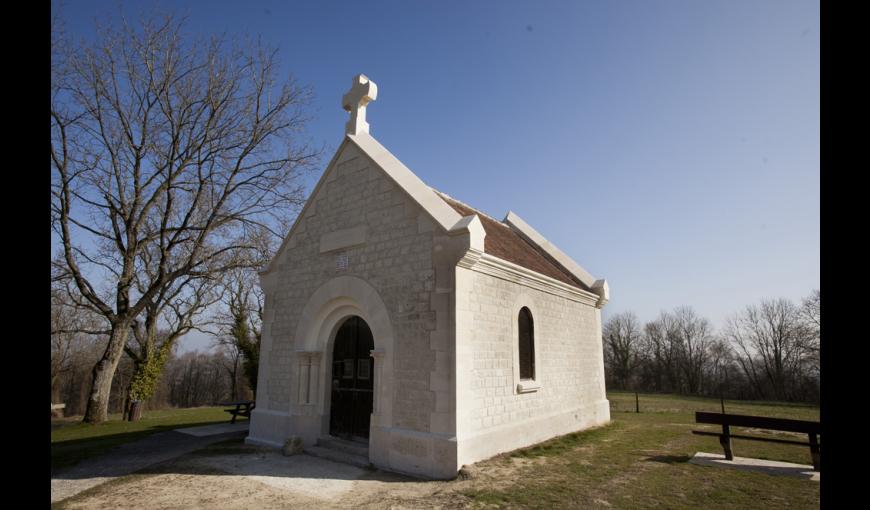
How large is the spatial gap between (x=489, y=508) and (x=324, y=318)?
230 inches

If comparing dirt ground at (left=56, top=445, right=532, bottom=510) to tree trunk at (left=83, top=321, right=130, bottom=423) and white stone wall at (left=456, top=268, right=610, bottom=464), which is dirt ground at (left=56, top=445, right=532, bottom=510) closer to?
white stone wall at (left=456, top=268, right=610, bottom=464)

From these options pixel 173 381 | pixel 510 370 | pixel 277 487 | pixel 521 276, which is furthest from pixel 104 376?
pixel 173 381

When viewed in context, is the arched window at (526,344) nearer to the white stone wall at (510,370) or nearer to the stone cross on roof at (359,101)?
the white stone wall at (510,370)

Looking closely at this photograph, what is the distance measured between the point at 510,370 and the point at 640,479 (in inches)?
117

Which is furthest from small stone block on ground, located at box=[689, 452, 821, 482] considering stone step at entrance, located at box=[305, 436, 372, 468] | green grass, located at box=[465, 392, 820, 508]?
stone step at entrance, located at box=[305, 436, 372, 468]

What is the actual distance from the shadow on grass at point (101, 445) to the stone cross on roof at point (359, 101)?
8708 mm

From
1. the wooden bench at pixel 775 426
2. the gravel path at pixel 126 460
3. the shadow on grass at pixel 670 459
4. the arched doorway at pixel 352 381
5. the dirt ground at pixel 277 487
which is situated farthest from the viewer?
the arched doorway at pixel 352 381

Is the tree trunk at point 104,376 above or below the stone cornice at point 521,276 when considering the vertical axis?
below

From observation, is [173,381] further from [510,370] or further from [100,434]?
[510,370]

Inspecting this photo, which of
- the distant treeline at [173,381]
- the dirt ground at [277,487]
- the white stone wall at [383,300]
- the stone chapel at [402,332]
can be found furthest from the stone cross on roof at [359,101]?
the distant treeline at [173,381]

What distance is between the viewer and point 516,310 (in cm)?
1008

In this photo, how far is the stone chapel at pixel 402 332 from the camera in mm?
8234

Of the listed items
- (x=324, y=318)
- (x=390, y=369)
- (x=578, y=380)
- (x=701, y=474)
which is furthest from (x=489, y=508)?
(x=578, y=380)
